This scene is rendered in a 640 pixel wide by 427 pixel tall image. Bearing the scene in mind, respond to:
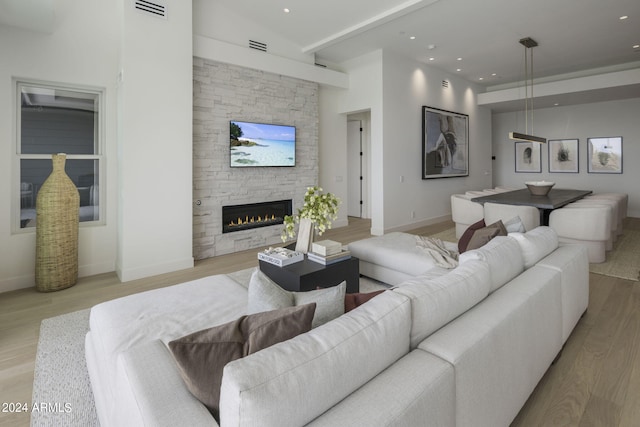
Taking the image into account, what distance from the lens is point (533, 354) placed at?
1794mm

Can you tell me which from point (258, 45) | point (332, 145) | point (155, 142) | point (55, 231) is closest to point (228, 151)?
point (155, 142)

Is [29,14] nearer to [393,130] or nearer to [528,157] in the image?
[393,130]

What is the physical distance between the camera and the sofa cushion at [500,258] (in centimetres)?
191

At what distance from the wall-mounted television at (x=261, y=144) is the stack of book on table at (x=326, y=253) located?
2.66 meters

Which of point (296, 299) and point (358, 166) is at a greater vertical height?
point (358, 166)

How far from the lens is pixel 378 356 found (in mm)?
1117

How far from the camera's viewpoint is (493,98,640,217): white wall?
791 cm

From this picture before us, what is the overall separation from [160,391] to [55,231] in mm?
3505

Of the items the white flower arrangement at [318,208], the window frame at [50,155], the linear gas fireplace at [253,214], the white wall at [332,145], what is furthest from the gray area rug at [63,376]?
the white wall at [332,145]

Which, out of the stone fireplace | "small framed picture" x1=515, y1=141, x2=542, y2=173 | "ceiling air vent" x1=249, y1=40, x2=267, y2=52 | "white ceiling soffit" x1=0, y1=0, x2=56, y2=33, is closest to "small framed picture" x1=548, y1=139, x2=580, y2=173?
"small framed picture" x1=515, y1=141, x2=542, y2=173

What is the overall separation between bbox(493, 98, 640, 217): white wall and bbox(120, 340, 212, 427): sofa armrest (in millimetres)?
10228

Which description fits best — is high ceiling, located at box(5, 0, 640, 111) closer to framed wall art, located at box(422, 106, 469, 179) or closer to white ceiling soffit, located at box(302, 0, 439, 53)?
white ceiling soffit, located at box(302, 0, 439, 53)

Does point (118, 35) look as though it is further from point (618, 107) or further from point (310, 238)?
point (618, 107)

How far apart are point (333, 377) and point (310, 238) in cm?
221
